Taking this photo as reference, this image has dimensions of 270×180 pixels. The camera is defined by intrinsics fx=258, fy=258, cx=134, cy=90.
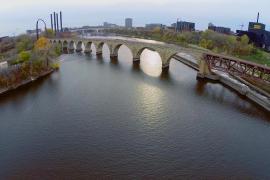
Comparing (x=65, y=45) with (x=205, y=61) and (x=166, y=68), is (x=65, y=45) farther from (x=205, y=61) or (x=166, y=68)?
(x=205, y=61)

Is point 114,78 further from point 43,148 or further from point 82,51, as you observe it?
point 82,51

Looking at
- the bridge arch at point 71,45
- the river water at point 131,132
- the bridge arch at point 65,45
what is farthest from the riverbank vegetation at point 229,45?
the bridge arch at point 65,45

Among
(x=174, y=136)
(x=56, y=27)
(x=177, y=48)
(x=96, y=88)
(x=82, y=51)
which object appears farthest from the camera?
(x=56, y=27)

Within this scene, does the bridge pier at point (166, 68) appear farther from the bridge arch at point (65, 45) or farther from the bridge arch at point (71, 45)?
the bridge arch at point (65, 45)

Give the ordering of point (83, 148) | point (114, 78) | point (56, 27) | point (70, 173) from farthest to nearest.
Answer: point (56, 27) → point (114, 78) → point (83, 148) → point (70, 173)

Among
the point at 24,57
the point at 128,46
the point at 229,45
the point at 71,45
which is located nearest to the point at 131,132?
the point at 24,57

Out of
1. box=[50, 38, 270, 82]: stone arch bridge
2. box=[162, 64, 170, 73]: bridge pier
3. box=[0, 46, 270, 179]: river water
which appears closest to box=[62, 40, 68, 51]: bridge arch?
box=[50, 38, 270, 82]: stone arch bridge

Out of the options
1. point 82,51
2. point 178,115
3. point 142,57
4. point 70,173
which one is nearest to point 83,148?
point 70,173

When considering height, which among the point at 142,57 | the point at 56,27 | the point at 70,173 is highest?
the point at 56,27

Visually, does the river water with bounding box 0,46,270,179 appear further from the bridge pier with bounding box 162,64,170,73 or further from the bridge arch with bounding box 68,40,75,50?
the bridge arch with bounding box 68,40,75,50
